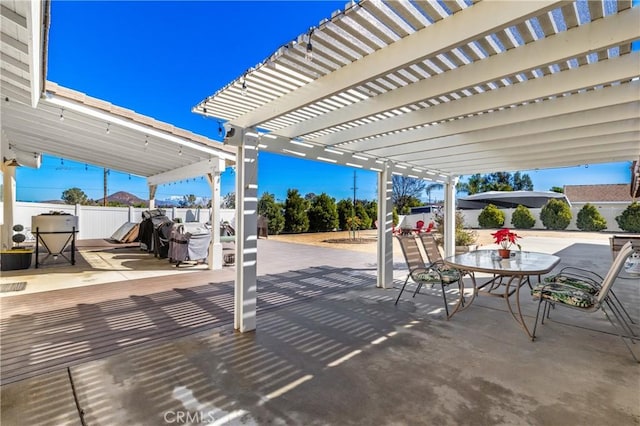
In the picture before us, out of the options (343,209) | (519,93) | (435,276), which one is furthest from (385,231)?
(343,209)

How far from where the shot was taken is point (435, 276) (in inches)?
160

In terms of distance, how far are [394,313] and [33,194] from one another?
2507cm

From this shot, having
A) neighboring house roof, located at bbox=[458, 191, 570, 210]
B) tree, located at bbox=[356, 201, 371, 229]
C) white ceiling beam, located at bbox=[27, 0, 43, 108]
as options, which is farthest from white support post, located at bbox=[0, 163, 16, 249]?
neighboring house roof, located at bbox=[458, 191, 570, 210]

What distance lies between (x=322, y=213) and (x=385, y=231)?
38.2 ft

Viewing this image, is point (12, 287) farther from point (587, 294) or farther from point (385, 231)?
point (587, 294)

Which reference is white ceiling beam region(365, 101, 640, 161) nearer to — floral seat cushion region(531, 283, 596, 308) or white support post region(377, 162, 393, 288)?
white support post region(377, 162, 393, 288)

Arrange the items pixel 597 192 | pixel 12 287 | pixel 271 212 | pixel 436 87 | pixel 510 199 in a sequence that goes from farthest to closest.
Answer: pixel 597 192
pixel 510 199
pixel 271 212
pixel 12 287
pixel 436 87

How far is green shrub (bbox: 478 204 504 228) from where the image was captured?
1855cm

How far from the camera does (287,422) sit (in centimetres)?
186

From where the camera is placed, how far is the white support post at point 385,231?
17.3ft

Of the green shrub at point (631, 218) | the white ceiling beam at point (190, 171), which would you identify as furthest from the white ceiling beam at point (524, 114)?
the green shrub at point (631, 218)

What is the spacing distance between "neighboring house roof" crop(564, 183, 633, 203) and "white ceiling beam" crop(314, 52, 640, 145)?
28.1 meters

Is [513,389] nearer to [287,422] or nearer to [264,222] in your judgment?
[287,422]

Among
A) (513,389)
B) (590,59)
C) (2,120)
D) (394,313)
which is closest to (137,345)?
(394,313)
